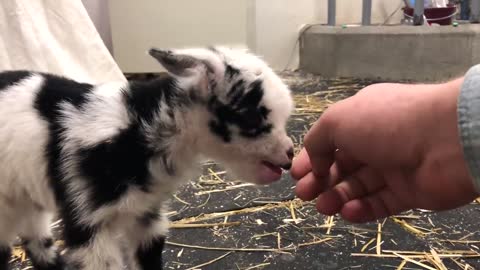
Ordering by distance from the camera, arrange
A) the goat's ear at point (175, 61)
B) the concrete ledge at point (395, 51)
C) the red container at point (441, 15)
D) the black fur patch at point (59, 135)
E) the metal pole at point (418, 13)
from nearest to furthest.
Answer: the goat's ear at point (175, 61) < the black fur patch at point (59, 135) < the concrete ledge at point (395, 51) < the metal pole at point (418, 13) < the red container at point (441, 15)

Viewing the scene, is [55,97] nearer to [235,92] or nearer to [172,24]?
Answer: [235,92]

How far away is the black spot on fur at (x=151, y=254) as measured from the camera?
1509 mm

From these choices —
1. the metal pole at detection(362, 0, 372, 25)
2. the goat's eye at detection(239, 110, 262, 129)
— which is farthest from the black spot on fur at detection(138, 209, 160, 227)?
the metal pole at detection(362, 0, 372, 25)

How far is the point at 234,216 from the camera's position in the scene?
1978 millimetres

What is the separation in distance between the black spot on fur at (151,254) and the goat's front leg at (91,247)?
180mm

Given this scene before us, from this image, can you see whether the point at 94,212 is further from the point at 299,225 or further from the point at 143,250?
the point at 299,225

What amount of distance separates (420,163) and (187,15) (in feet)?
13.1

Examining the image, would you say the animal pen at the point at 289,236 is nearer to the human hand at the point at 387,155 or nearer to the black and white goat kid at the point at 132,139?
the black and white goat kid at the point at 132,139

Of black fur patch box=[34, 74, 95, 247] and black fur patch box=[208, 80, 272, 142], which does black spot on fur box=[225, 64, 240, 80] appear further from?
black fur patch box=[34, 74, 95, 247]

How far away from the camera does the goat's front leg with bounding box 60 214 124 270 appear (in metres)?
1.30

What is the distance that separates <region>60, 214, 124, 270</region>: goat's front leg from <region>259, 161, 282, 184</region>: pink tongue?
16.0 inches

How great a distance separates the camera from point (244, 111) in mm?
1272

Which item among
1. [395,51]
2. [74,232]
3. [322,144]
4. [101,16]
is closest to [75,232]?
[74,232]

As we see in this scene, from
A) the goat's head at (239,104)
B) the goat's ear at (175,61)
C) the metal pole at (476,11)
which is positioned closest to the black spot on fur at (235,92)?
the goat's head at (239,104)
